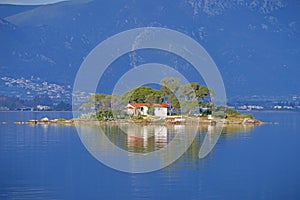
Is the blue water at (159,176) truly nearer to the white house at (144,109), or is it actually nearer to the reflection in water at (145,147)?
the reflection in water at (145,147)

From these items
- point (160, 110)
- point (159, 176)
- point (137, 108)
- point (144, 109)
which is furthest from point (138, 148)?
point (160, 110)

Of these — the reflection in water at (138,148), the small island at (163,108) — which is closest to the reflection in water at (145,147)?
the reflection in water at (138,148)

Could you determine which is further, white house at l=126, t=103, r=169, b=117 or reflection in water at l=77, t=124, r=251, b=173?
white house at l=126, t=103, r=169, b=117

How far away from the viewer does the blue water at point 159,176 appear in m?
22.8

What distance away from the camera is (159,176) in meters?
26.3

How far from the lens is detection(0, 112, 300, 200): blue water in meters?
22.8

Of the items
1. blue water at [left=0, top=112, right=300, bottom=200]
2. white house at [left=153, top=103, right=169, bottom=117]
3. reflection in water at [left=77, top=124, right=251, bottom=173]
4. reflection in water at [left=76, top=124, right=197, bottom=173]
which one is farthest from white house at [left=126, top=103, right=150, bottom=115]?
blue water at [left=0, top=112, right=300, bottom=200]

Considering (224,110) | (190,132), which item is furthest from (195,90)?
(190,132)

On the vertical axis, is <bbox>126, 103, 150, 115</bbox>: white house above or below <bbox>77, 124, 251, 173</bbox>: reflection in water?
above

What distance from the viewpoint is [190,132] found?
48.8 m

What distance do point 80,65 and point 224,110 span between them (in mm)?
130964

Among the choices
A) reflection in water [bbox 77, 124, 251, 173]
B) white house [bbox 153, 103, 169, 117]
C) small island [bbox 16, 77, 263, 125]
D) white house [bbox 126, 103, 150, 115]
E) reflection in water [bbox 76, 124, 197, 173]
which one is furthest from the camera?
white house [bbox 153, 103, 169, 117]

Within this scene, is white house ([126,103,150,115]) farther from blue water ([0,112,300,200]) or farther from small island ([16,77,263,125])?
blue water ([0,112,300,200])

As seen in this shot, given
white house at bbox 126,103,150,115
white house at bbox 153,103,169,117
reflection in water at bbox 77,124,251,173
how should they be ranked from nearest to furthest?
reflection in water at bbox 77,124,251,173 < white house at bbox 126,103,150,115 < white house at bbox 153,103,169,117
